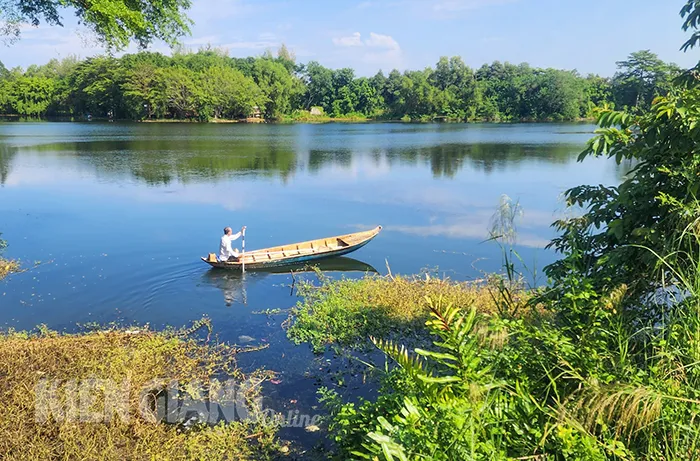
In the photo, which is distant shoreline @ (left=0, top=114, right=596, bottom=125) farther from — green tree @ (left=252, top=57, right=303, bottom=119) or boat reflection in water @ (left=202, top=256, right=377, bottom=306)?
boat reflection in water @ (left=202, top=256, right=377, bottom=306)

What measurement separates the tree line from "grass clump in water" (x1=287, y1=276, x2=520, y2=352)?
65510mm

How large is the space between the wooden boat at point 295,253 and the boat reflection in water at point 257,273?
0.44 feet

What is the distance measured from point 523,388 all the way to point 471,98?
277 feet

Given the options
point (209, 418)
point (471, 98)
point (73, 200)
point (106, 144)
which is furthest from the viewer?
point (471, 98)

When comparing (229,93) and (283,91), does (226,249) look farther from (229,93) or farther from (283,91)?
(283,91)

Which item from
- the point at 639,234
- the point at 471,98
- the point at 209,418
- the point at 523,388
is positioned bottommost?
the point at 209,418

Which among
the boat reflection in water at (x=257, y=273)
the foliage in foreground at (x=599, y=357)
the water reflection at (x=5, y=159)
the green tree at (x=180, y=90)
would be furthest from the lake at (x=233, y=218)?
the green tree at (x=180, y=90)

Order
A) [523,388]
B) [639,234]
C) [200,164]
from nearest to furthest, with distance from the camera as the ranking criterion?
1. [523,388]
2. [639,234]
3. [200,164]

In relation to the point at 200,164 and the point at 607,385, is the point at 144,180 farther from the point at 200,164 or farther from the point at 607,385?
the point at 607,385

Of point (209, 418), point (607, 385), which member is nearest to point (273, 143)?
point (209, 418)

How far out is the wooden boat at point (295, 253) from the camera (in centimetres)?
1144

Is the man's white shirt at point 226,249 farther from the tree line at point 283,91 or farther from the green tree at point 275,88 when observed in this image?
the green tree at point 275,88

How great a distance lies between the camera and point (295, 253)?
11.8 m

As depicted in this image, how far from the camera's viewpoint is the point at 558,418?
2.77 meters
